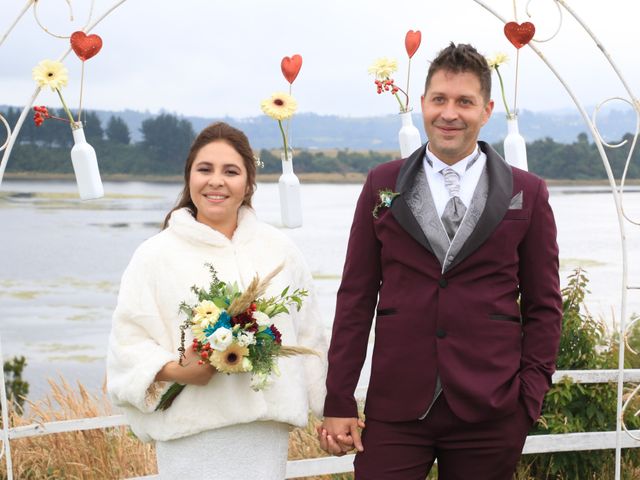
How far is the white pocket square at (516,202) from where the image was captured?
115 inches

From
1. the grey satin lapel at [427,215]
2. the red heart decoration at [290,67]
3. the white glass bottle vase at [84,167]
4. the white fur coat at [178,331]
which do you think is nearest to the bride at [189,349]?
the white fur coat at [178,331]

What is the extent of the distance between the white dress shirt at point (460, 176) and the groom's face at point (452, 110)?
65 millimetres

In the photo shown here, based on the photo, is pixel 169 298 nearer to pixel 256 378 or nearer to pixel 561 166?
pixel 256 378

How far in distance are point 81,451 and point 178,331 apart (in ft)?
8.60

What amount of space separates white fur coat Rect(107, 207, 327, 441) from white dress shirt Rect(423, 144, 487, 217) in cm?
59

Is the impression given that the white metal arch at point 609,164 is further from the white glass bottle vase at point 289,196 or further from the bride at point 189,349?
the bride at point 189,349

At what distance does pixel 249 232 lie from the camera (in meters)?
3.07

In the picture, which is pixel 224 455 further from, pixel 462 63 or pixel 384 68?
pixel 384 68

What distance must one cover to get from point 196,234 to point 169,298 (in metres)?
0.24

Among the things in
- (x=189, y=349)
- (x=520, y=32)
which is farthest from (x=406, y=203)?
(x=520, y=32)

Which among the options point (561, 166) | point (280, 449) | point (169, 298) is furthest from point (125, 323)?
point (561, 166)

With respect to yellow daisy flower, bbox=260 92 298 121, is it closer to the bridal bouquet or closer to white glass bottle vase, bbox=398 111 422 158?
white glass bottle vase, bbox=398 111 422 158

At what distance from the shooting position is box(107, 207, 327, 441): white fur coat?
2.94 meters

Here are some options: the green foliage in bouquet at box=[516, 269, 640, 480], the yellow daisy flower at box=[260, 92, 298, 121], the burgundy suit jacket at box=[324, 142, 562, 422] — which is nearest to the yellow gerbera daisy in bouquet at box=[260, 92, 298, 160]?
the yellow daisy flower at box=[260, 92, 298, 121]
